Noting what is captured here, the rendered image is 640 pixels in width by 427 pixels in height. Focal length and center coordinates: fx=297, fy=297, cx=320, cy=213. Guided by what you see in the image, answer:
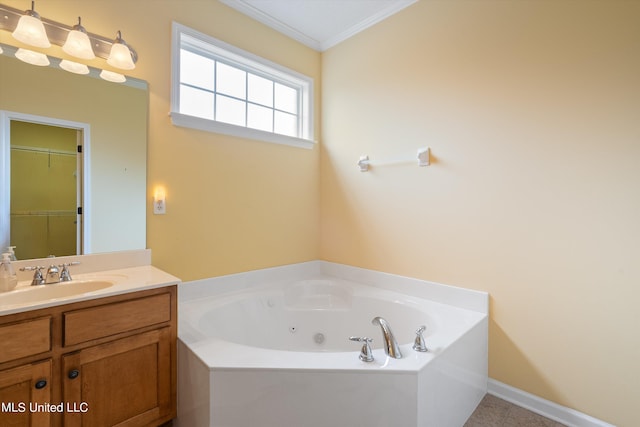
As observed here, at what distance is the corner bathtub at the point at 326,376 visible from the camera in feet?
4.17

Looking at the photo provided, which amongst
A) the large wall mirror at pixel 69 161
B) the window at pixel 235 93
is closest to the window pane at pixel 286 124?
the window at pixel 235 93

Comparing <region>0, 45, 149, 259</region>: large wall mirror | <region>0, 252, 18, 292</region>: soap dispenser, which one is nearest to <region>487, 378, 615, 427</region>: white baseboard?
<region>0, 45, 149, 259</region>: large wall mirror

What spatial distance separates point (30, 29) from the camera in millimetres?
1448

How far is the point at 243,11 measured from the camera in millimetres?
2312

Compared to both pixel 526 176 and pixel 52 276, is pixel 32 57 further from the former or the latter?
pixel 526 176

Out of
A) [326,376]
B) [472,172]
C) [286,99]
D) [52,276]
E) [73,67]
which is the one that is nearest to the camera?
[326,376]

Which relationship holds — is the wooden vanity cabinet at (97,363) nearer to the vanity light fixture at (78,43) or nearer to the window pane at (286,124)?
the vanity light fixture at (78,43)

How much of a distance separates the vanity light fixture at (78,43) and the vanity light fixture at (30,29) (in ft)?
0.33

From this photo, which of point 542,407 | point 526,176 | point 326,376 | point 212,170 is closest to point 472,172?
point 526,176

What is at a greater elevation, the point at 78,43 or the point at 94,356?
the point at 78,43

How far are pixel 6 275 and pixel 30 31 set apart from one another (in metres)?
1.18

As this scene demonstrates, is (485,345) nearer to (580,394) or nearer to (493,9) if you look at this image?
(580,394)

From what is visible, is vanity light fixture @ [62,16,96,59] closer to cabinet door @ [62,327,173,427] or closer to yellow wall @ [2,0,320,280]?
yellow wall @ [2,0,320,280]

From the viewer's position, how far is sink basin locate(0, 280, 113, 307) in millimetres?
1341
